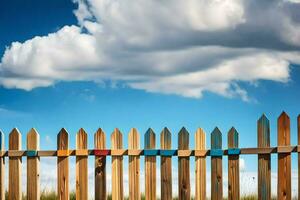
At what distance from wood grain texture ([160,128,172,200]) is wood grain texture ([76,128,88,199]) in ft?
4.78

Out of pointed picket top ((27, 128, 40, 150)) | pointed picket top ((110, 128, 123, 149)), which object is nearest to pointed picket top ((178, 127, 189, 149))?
pointed picket top ((110, 128, 123, 149))

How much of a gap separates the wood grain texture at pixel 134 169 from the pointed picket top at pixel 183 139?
0.79 meters

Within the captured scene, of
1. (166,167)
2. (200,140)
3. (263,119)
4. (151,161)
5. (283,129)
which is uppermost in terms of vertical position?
(263,119)

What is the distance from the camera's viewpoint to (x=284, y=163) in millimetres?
9375

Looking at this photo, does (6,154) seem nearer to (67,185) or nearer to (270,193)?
(67,185)

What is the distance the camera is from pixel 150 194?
33.7 ft

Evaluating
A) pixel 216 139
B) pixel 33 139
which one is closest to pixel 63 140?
pixel 33 139

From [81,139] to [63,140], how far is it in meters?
0.37

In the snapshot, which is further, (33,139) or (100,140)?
(33,139)

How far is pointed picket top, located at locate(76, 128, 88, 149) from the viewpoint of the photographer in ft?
34.7

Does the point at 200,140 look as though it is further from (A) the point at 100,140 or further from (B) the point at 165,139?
(A) the point at 100,140

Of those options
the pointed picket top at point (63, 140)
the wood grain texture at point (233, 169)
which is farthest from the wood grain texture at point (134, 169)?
the wood grain texture at point (233, 169)

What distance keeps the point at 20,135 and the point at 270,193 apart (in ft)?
16.1

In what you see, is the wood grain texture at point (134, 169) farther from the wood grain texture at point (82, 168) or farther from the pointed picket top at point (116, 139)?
the wood grain texture at point (82, 168)
